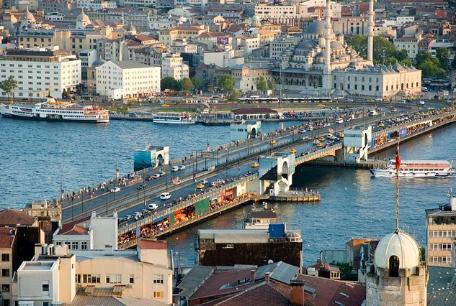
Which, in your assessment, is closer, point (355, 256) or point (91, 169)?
point (355, 256)

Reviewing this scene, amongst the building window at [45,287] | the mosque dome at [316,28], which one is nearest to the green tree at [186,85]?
the mosque dome at [316,28]

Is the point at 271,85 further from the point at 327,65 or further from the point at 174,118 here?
the point at 174,118

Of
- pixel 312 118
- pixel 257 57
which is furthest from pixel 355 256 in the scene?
pixel 257 57

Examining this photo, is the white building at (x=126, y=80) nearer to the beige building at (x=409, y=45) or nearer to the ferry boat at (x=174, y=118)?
the ferry boat at (x=174, y=118)

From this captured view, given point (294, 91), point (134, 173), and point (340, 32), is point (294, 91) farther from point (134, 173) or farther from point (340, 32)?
point (134, 173)

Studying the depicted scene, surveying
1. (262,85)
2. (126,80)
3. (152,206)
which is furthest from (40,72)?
(152,206)

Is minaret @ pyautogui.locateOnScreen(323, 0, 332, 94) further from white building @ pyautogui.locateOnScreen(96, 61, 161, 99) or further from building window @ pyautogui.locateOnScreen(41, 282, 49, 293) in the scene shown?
building window @ pyautogui.locateOnScreen(41, 282, 49, 293)
